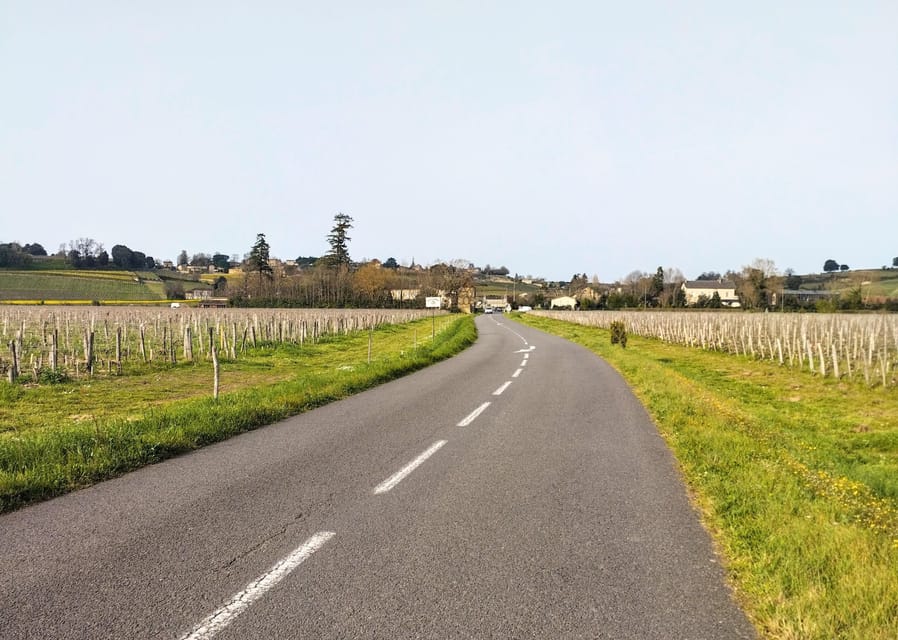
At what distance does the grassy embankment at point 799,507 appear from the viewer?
10.6ft

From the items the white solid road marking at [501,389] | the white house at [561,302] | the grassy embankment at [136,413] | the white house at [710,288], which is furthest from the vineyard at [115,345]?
the white house at [710,288]

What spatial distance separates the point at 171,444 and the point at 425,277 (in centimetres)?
12933

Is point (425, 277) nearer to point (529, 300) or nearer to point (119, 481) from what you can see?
point (529, 300)

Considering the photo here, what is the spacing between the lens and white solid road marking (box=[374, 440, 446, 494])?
5668 millimetres

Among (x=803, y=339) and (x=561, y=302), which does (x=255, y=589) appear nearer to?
(x=803, y=339)

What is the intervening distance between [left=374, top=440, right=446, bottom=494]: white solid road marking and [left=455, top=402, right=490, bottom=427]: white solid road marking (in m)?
1.37

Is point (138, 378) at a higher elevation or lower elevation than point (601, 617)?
lower

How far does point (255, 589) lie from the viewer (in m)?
3.49

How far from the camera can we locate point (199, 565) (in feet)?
12.7

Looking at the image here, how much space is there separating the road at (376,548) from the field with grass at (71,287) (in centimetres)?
10680

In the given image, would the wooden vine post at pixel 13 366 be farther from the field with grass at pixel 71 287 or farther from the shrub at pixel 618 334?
the field with grass at pixel 71 287

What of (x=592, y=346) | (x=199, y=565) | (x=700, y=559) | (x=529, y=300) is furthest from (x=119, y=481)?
(x=529, y=300)

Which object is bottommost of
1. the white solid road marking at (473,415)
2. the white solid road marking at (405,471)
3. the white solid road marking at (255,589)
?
the white solid road marking at (473,415)

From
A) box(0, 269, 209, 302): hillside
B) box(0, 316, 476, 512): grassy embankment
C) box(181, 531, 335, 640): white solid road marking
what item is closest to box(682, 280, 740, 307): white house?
box(0, 269, 209, 302): hillside
